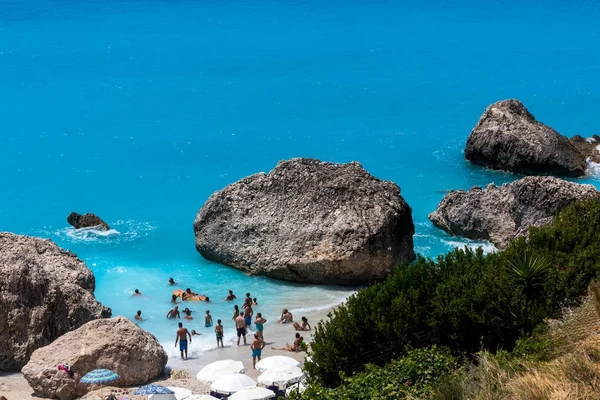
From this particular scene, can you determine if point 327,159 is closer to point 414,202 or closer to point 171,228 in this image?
point 414,202

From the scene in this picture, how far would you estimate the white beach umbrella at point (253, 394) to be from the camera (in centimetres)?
2138

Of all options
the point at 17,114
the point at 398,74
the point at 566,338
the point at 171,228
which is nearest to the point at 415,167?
the point at 171,228

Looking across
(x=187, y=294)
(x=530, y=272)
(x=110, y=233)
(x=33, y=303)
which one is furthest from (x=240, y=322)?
(x=110, y=233)

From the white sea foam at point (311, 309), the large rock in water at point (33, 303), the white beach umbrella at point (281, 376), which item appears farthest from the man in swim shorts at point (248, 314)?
the white beach umbrella at point (281, 376)

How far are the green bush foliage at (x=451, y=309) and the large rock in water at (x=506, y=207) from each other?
425 inches

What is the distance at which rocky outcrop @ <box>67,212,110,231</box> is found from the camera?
37.2 m

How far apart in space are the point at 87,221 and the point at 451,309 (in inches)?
843

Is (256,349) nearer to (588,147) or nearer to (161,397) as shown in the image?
(161,397)

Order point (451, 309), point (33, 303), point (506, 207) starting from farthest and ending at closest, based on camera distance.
→ point (506, 207) → point (33, 303) → point (451, 309)

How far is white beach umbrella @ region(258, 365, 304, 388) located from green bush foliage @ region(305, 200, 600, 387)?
277 cm

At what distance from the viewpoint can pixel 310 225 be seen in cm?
3150

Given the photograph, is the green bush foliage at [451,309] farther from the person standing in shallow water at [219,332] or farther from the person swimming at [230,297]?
the person swimming at [230,297]

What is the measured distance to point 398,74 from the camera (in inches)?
2493

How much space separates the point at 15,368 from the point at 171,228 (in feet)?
44.1
